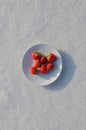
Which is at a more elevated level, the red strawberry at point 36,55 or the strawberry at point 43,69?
the red strawberry at point 36,55

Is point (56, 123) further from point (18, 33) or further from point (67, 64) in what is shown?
point (18, 33)

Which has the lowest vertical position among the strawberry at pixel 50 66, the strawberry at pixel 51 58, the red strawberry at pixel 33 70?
the red strawberry at pixel 33 70

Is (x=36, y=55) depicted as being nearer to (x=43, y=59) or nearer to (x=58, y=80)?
(x=43, y=59)

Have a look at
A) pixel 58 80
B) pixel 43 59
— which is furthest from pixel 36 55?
pixel 58 80

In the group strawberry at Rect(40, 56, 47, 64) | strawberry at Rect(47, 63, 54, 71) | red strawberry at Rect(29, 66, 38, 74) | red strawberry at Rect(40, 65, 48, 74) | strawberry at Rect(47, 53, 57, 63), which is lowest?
red strawberry at Rect(29, 66, 38, 74)

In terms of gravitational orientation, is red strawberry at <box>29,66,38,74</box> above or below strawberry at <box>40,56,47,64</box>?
below

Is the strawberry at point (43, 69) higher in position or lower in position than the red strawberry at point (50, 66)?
lower

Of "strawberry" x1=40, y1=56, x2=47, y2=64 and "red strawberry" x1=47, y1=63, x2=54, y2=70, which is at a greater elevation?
"strawberry" x1=40, y1=56, x2=47, y2=64
